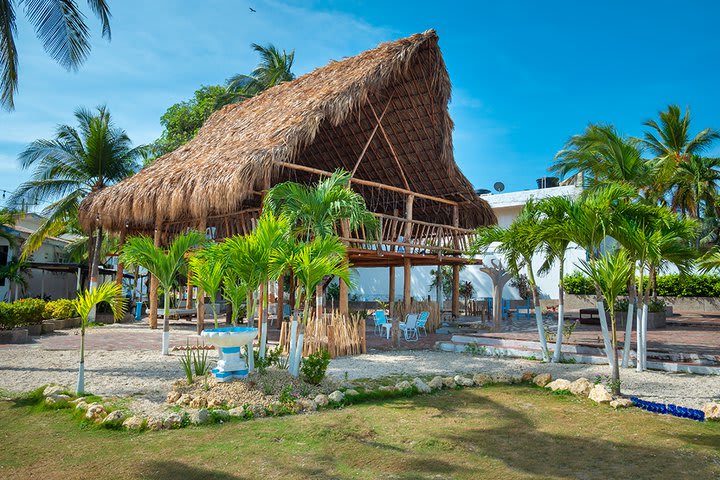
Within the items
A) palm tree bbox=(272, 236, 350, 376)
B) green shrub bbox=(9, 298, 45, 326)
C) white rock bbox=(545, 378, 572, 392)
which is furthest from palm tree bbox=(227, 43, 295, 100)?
white rock bbox=(545, 378, 572, 392)

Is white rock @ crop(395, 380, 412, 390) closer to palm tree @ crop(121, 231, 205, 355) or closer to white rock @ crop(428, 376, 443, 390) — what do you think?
white rock @ crop(428, 376, 443, 390)

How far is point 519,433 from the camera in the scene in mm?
5164

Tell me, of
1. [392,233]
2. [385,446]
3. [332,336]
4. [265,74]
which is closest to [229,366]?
[385,446]

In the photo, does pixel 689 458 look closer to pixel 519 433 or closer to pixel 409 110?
pixel 519 433

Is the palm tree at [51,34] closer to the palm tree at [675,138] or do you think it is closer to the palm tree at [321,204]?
the palm tree at [321,204]

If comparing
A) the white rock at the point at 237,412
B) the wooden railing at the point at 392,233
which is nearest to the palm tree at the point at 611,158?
the wooden railing at the point at 392,233

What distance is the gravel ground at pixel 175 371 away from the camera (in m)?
6.80

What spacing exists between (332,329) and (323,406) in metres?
4.00

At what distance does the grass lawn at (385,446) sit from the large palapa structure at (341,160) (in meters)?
6.51

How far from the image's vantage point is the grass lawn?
13.4ft

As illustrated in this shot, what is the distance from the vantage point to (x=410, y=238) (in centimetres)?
1469

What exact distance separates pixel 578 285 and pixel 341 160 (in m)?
13.2

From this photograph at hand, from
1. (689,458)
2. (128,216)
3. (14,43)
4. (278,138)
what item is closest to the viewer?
(689,458)

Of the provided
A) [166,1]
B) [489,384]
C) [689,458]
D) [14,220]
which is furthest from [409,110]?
[14,220]
